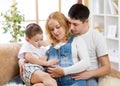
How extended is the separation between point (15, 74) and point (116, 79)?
0.87m

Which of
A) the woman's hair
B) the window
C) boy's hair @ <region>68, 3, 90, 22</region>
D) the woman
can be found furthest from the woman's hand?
the window

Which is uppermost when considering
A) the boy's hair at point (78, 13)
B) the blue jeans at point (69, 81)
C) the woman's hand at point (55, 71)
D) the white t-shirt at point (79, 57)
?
the boy's hair at point (78, 13)

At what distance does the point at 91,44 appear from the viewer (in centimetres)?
212

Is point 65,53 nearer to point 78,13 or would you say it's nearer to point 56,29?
point 56,29

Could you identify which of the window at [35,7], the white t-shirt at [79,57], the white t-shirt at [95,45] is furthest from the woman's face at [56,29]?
the window at [35,7]

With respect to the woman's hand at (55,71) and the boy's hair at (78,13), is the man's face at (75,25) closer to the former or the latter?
the boy's hair at (78,13)

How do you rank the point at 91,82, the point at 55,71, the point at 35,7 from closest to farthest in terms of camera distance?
the point at 55,71, the point at 91,82, the point at 35,7

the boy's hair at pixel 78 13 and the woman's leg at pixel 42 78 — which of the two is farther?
the boy's hair at pixel 78 13

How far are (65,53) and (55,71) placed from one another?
0.16 m

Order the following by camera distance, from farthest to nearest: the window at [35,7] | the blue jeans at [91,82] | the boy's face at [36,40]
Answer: the window at [35,7]
the boy's face at [36,40]
the blue jeans at [91,82]

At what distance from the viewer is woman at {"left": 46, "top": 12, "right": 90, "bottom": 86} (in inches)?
76.0

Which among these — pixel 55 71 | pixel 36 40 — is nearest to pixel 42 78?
pixel 55 71

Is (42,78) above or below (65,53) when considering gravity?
below

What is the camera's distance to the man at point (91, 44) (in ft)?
6.75
